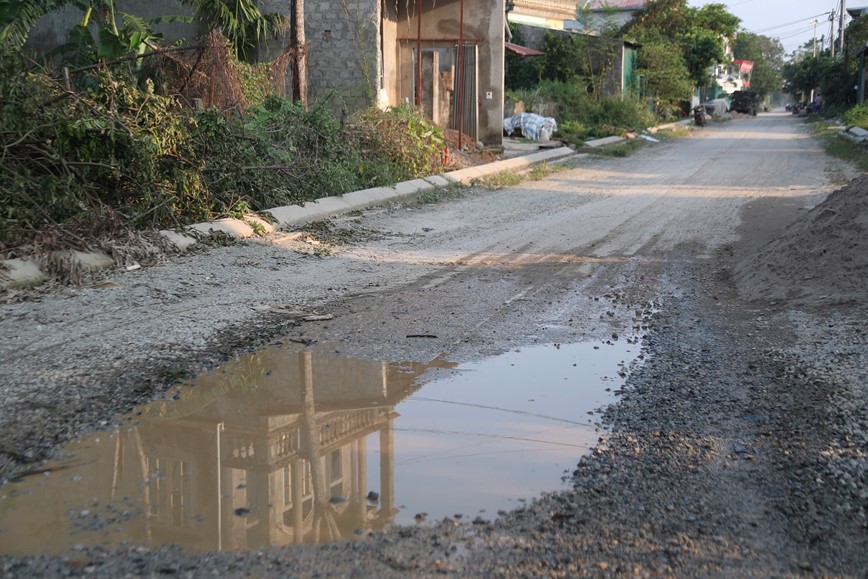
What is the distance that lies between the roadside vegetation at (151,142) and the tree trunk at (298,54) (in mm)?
479

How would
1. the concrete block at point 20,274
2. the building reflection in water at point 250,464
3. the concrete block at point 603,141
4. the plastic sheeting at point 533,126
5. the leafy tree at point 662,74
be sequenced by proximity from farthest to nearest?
the leafy tree at point 662,74 < the plastic sheeting at point 533,126 < the concrete block at point 603,141 < the concrete block at point 20,274 < the building reflection in water at point 250,464

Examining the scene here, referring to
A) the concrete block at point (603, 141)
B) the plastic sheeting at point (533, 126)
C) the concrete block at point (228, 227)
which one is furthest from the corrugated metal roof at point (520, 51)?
the concrete block at point (228, 227)

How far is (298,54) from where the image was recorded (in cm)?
1515

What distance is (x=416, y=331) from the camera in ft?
21.3

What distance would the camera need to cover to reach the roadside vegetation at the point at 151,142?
28.6 feet

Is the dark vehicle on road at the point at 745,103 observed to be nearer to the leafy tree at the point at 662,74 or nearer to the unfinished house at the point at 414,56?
the leafy tree at the point at 662,74

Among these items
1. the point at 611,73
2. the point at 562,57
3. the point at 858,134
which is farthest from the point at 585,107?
the point at 858,134

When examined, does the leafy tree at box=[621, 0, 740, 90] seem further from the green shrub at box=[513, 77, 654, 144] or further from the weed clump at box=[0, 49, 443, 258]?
the weed clump at box=[0, 49, 443, 258]

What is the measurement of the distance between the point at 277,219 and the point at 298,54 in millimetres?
5183

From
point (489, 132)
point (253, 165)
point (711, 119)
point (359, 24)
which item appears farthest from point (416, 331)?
point (711, 119)

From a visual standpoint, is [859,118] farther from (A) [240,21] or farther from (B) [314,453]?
(B) [314,453]

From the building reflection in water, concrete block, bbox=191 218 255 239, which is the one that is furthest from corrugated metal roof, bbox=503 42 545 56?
the building reflection in water

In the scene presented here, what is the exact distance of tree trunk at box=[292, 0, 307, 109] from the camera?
15.1 meters

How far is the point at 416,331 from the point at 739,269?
376 cm
